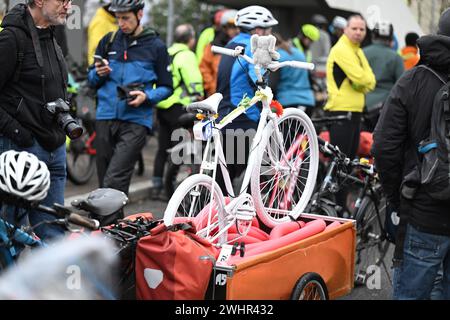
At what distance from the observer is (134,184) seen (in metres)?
10.3

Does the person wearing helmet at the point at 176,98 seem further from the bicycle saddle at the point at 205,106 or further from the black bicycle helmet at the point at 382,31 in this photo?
the bicycle saddle at the point at 205,106

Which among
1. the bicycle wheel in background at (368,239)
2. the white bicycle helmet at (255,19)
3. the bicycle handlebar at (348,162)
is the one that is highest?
the white bicycle helmet at (255,19)

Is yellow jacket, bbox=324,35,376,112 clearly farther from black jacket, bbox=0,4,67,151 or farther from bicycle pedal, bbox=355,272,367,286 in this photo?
black jacket, bbox=0,4,67,151

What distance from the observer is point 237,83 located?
22.4ft

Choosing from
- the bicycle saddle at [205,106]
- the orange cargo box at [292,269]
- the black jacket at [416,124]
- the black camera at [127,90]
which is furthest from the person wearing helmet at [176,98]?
the black jacket at [416,124]

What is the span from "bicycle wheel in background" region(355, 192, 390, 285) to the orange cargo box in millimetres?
947

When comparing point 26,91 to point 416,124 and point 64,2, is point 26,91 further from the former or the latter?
point 416,124

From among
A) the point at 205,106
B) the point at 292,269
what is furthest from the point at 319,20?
the point at 292,269

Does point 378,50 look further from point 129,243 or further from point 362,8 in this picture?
point 129,243

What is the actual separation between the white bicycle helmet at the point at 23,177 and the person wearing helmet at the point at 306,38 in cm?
1010

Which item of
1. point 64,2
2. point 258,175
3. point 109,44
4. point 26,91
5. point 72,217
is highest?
point 64,2

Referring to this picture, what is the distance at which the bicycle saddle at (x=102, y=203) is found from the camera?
13.5 ft

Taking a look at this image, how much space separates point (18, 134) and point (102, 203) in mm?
1060

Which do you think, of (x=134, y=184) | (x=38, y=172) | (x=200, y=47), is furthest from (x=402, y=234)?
(x=200, y=47)
